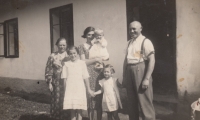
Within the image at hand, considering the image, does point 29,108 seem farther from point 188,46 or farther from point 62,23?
point 188,46

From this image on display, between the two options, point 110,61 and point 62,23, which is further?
point 62,23

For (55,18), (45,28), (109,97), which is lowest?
(109,97)

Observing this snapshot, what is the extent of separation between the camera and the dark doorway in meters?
3.38

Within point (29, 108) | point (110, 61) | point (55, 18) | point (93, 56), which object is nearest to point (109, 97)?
point (93, 56)

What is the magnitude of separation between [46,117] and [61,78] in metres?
1.25

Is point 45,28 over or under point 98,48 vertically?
over

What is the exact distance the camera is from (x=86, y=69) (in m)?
3.05

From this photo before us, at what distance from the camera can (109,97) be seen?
2881mm

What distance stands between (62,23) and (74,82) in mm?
2683

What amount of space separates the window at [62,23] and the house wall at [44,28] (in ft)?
0.44

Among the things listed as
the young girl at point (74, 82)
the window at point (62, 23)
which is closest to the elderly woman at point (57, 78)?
the young girl at point (74, 82)

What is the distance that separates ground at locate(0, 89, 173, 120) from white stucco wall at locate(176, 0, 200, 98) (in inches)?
21.8

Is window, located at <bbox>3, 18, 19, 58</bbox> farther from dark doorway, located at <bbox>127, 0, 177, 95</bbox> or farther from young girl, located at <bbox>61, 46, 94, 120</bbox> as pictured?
dark doorway, located at <bbox>127, 0, 177, 95</bbox>

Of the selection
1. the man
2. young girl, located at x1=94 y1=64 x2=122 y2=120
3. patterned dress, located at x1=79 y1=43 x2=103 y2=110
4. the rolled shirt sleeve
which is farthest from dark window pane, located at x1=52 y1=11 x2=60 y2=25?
the rolled shirt sleeve
